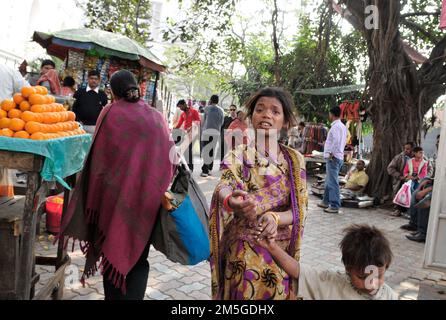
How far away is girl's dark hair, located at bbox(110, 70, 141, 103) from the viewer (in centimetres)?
235

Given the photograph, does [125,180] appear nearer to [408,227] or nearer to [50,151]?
[50,151]

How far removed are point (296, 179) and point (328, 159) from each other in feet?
19.2

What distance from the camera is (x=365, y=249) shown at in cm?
169

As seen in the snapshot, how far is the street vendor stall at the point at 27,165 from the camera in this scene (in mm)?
2346

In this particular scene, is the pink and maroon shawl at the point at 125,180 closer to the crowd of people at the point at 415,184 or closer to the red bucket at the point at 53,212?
the red bucket at the point at 53,212

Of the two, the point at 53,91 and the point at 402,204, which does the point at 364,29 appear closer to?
the point at 402,204

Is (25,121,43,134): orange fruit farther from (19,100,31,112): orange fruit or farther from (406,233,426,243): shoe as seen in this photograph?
(406,233,426,243): shoe

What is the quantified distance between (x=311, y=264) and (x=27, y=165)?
3285 millimetres

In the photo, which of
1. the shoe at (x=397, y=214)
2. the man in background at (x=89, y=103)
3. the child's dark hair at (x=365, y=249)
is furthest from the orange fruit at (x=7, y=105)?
the shoe at (x=397, y=214)

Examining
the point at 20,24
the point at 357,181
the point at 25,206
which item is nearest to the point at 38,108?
the point at 25,206

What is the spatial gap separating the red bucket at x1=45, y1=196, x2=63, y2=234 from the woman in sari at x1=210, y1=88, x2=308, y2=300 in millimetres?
3080

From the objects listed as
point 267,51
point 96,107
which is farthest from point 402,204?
point 267,51

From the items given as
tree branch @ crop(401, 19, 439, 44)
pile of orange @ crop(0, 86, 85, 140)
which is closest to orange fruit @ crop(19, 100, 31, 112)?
pile of orange @ crop(0, 86, 85, 140)
